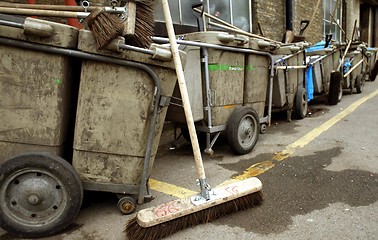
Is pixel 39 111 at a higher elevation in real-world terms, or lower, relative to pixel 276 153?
higher

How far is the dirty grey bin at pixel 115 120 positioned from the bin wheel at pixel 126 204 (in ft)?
0.31

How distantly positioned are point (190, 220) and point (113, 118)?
96cm

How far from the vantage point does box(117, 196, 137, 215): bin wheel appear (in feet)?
8.85

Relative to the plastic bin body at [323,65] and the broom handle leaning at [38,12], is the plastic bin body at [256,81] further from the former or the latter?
the plastic bin body at [323,65]

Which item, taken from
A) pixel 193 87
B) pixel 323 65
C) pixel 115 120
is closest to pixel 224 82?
pixel 193 87

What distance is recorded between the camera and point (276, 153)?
4.39 meters

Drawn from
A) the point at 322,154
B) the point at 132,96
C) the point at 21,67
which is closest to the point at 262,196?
the point at 132,96

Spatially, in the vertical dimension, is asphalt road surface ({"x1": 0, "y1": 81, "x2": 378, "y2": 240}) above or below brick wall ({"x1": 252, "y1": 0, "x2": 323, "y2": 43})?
below

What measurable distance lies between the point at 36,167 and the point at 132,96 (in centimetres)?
83

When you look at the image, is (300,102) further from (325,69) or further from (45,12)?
(45,12)

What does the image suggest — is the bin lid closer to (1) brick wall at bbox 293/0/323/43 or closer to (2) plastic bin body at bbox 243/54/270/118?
(2) plastic bin body at bbox 243/54/270/118

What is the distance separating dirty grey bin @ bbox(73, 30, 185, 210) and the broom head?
37 cm

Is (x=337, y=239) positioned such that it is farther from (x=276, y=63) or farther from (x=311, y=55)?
(x=311, y=55)

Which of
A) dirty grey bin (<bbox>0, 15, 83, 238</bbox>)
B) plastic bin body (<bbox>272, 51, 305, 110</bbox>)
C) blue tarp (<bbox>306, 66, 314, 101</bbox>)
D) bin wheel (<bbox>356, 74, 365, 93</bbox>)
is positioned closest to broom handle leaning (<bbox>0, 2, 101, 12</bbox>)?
dirty grey bin (<bbox>0, 15, 83, 238</bbox>)
